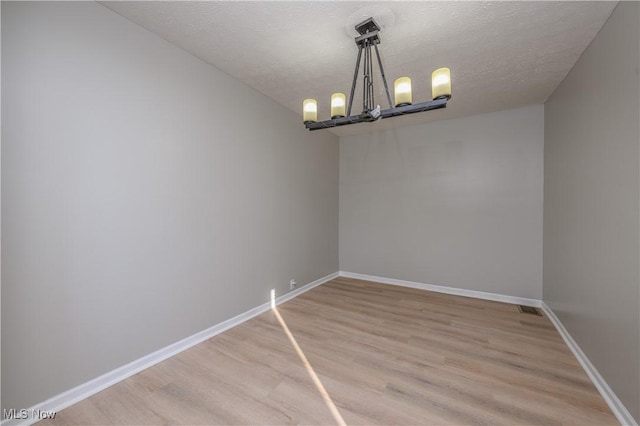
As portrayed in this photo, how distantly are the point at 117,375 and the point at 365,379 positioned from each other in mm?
1818

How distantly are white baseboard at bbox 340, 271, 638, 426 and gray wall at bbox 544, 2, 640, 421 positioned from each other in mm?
59

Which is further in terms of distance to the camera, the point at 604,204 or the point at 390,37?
the point at 390,37

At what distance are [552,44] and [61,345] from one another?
4.19m

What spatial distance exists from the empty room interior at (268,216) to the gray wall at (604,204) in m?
0.02

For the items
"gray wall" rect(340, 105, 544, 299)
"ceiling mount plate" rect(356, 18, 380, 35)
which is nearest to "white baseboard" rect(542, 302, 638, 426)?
"gray wall" rect(340, 105, 544, 299)

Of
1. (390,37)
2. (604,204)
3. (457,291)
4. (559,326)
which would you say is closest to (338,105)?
(390,37)

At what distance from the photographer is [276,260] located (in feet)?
10.8

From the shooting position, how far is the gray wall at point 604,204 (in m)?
1.50

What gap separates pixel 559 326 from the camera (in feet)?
8.67

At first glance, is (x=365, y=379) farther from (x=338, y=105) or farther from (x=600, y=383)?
(x=338, y=105)

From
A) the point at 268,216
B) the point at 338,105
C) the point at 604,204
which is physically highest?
the point at 338,105

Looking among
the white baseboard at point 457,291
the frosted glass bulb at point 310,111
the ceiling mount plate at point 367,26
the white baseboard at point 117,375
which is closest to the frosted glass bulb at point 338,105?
the frosted glass bulb at point 310,111

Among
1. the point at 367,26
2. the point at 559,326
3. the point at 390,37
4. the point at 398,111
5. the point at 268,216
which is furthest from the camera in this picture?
the point at 268,216

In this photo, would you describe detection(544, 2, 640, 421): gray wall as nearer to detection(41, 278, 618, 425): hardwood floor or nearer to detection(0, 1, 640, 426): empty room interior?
detection(0, 1, 640, 426): empty room interior
